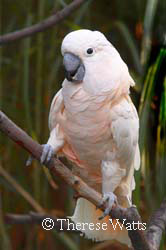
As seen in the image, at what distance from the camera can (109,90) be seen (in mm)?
959

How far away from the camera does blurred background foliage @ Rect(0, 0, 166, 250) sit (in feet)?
5.07

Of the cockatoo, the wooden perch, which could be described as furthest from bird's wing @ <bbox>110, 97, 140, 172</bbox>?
the wooden perch

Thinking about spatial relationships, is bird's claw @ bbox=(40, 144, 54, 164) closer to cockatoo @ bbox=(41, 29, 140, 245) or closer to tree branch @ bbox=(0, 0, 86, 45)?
cockatoo @ bbox=(41, 29, 140, 245)

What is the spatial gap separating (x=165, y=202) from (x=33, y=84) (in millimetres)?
782

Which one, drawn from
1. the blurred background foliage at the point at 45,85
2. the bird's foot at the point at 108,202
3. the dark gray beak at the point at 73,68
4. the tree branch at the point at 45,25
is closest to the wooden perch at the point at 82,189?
the bird's foot at the point at 108,202

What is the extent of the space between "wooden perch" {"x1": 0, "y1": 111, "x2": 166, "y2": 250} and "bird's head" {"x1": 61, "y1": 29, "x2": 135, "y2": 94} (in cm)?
15

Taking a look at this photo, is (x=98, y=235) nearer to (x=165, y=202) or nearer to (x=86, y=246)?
(x=165, y=202)

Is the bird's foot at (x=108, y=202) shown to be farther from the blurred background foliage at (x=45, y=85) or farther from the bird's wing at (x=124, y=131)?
the blurred background foliage at (x=45, y=85)

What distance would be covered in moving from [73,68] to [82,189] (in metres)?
0.20

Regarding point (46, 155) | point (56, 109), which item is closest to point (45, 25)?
point (56, 109)

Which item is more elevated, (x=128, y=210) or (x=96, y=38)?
(x=96, y=38)

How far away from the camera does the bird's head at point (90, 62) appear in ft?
3.06

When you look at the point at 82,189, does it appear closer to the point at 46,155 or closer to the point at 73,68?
the point at 46,155

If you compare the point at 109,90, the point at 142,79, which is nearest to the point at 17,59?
the point at 142,79
